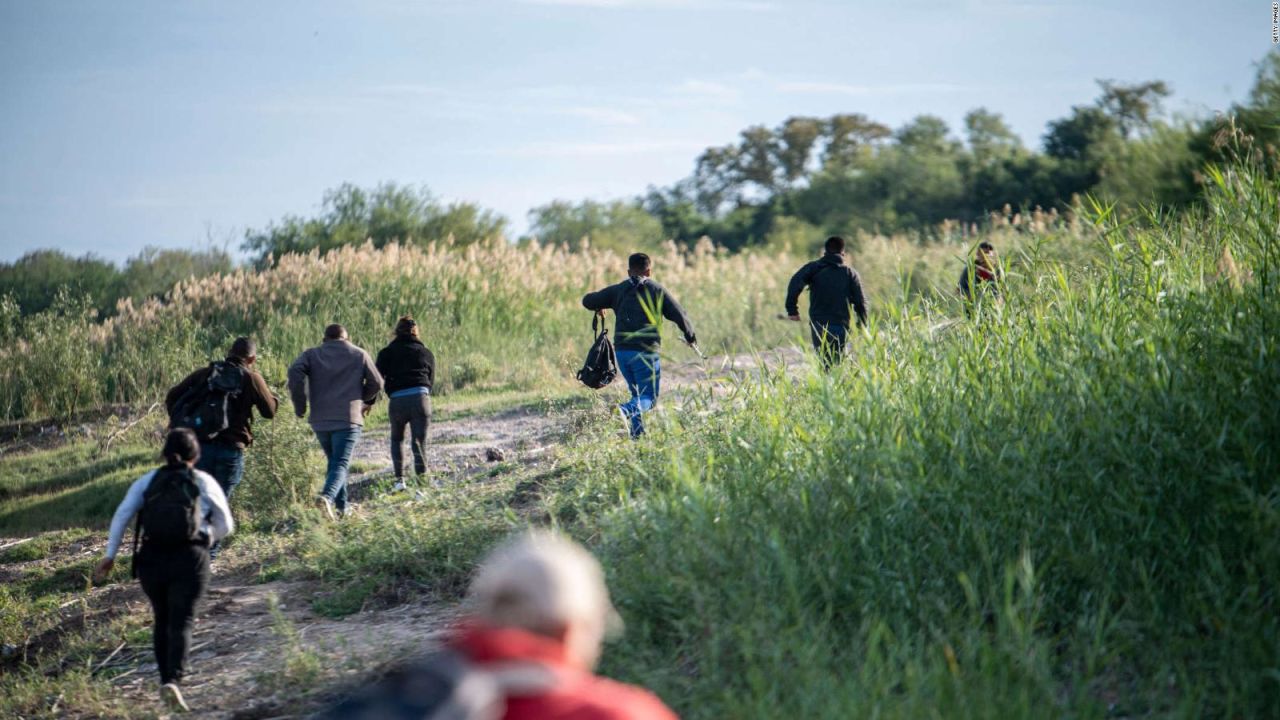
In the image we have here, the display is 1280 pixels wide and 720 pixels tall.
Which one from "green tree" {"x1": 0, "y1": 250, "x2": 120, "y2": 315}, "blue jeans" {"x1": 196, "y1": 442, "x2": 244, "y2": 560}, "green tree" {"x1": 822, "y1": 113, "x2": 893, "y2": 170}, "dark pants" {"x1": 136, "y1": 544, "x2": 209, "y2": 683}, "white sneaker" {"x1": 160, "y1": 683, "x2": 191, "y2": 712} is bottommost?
"white sneaker" {"x1": 160, "y1": 683, "x2": 191, "y2": 712}

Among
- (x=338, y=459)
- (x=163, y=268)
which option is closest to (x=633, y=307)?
(x=338, y=459)

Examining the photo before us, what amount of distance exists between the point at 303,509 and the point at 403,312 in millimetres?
9608

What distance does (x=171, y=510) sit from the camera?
21.1ft

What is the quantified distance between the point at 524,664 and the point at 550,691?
75mm

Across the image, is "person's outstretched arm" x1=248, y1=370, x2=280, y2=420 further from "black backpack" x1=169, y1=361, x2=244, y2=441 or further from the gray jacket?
the gray jacket

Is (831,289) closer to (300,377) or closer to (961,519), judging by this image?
(300,377)

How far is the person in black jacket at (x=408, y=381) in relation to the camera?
11.3 m

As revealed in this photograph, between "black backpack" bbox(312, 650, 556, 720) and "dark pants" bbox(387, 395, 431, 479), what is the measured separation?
8.86 m

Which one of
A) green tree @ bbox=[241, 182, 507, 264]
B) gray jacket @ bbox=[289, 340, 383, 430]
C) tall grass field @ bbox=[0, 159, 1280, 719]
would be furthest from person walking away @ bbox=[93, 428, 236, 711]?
green tree @ bbox=[241, 182, 507, 264]

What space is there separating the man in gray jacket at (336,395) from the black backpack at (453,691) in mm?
8066

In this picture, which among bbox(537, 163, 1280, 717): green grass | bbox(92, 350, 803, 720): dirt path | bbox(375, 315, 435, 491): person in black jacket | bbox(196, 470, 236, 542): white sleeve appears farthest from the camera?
bbox(375, 315, 435, 491): person in black jacket

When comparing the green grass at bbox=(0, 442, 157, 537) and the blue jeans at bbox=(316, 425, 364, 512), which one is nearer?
the blue jeans at bbox=(316, 425, 364, 512)

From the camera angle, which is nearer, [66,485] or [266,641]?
[266,641]

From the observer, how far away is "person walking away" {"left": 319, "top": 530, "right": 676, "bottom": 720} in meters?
2.35
